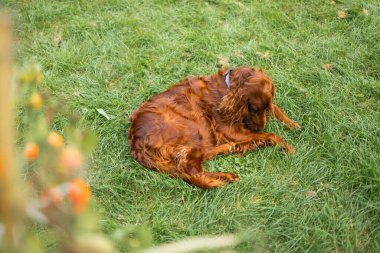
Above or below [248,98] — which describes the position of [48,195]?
above

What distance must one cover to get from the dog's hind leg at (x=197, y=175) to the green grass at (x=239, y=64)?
57 millimetres

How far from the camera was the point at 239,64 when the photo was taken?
14.9 feet

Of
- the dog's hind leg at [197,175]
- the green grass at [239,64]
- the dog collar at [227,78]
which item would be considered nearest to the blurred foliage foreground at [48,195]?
the green grass at [239,64]

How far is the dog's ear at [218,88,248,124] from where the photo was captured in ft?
11.3

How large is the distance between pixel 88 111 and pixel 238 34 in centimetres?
217

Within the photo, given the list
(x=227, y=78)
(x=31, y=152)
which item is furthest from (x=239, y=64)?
(x=31, y=152)

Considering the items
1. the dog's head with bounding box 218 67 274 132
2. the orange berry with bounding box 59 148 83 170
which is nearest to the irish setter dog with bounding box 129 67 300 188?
the dog's head with bounding box 218 67 274 132

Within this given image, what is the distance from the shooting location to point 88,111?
3852 millimetres

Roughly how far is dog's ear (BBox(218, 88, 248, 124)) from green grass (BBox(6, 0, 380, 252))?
35 cm

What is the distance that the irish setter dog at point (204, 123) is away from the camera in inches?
126

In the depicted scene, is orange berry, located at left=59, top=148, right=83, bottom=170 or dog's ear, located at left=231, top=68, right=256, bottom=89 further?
dog's ear, located at left=231, top=68, right=256, bottom=89

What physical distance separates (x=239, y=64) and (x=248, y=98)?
1182 millimetres

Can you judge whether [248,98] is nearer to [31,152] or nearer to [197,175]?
[197,175]

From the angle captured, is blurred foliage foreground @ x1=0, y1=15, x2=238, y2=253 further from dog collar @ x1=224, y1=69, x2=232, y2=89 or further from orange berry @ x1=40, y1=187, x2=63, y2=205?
dog collar @ x1=224, y1=69, x2=232, y2=89
